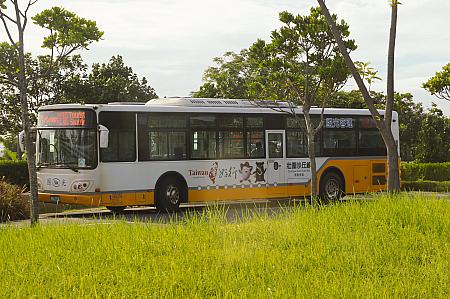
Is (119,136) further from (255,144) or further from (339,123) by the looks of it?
(339,123)

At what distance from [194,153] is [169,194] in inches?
51.5

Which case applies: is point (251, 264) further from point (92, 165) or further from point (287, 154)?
point (287, 154)

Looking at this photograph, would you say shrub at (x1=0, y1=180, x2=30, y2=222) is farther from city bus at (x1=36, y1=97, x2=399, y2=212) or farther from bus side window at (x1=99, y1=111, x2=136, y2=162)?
bus side window at (x1=99, y1=111, x2=136, y2=162)

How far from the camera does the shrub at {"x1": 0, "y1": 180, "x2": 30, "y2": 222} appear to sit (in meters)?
16.8

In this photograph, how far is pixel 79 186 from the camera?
1647cm

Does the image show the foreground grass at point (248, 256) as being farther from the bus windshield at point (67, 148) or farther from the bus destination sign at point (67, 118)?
the bus destination sign at point (67, 118)

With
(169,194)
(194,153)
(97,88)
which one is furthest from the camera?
(97,88)

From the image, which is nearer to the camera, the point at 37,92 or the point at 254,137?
the point at 254,137

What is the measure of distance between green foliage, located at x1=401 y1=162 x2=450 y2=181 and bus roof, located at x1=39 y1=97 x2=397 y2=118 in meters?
10.9

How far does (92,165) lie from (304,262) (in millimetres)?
8931

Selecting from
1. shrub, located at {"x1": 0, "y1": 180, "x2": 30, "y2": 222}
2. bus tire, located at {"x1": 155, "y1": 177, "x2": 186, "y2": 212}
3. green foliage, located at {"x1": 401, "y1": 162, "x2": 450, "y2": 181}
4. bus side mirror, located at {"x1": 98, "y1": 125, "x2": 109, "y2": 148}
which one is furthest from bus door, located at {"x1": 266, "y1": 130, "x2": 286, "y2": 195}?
green foliage, located at {"x1": 401, "y1": 162, "x2": 450, "y2": 181}

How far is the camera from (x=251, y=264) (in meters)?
8.40

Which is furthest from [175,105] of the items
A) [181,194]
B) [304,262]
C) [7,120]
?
[7,120]

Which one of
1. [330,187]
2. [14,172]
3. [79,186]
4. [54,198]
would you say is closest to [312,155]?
[330,187]
